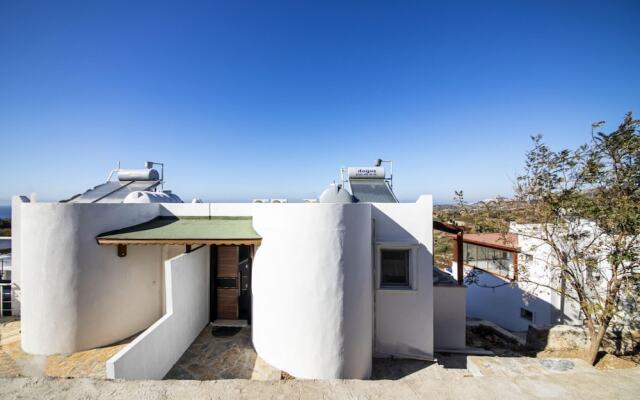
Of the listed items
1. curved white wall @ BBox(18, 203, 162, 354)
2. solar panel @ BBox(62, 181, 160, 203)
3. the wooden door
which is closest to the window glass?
the wooden door

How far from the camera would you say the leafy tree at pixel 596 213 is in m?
7.53

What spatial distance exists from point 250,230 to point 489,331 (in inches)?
484

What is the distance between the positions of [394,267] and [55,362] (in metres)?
10.2

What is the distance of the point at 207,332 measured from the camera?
Result: 8.27m

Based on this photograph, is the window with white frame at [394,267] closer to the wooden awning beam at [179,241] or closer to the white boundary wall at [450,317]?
the white boundary wall at [450,317]

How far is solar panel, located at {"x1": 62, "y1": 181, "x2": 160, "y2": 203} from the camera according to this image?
1061 cm

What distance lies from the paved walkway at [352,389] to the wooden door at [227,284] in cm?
687

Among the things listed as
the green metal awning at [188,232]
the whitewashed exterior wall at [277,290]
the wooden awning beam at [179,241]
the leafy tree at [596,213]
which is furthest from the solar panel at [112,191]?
the leafy tree at [596,213]

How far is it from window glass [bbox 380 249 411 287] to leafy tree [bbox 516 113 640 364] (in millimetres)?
5432

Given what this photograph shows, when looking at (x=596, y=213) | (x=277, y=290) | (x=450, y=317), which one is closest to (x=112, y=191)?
(x=277, y=290)

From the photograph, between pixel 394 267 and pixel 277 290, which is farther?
pixel 394 267

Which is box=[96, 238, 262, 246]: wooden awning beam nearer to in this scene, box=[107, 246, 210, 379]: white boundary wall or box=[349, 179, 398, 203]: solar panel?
box=[107, 246, 210, 379]: white boundary wall

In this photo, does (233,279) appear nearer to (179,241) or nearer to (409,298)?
(179,241)

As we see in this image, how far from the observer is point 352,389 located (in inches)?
88.0
